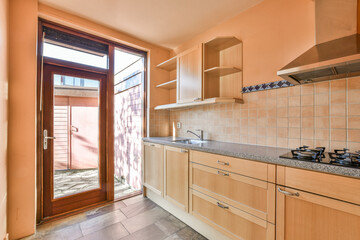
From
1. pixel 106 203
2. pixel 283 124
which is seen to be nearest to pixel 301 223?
pixel 283 124

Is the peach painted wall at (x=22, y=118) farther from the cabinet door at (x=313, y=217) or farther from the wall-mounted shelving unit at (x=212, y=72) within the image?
the cabinet door at (x=313, y=217)

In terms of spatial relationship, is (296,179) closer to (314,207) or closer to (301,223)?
(314,207)

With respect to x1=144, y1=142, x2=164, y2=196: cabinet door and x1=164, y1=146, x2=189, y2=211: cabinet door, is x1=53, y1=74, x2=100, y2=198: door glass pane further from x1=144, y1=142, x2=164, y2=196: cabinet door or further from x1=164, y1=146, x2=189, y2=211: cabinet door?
x1=164, y1=146, x2=189, y2=211: cabinet door

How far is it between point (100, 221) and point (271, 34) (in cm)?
298

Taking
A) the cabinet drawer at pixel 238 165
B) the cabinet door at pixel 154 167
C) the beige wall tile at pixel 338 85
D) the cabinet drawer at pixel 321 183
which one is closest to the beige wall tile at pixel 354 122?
the beige wall tile at pixel 338 85

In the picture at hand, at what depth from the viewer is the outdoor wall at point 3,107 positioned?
1494 mm

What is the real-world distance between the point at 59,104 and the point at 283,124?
272cm

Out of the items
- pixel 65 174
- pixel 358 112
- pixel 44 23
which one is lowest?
pixel 65 174

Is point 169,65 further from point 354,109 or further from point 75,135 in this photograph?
point 354,109

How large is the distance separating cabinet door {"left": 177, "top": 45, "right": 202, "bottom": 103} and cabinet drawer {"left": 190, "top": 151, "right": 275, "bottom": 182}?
2.61 feet

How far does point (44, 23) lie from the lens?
6.66ft

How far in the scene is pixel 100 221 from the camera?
2.03 metres

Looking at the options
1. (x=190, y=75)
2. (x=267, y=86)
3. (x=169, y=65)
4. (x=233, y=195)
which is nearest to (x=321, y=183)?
(x=233, y=195)

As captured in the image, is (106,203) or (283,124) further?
(106,203)
